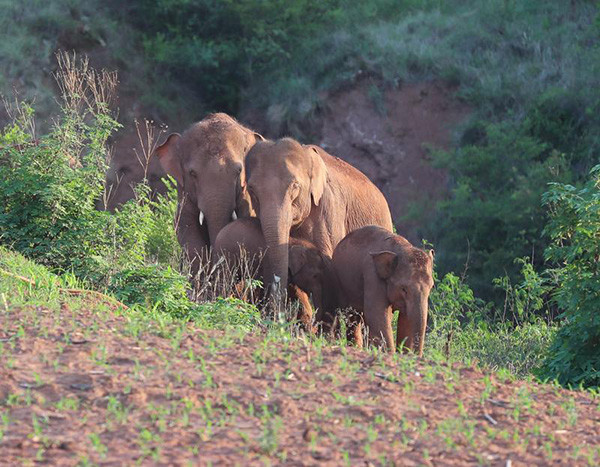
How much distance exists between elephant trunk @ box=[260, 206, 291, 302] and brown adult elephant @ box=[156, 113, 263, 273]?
1.22 metres

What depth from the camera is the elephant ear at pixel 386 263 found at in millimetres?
12391

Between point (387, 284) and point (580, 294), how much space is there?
72.0 inches

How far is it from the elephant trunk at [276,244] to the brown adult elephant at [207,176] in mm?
1215

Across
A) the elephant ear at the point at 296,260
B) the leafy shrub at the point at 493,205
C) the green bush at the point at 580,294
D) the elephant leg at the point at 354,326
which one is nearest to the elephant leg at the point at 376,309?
the elephant leg at the point at 354,326

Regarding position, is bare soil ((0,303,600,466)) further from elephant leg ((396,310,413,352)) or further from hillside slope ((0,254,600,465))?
elephant leg ((396,310,413,352))

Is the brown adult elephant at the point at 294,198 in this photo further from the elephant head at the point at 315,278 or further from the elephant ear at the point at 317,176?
the elephant head at the point at 315,278

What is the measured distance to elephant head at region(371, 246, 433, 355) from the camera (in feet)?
40.1

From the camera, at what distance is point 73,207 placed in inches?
508

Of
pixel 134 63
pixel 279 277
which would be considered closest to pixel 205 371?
pixel 279 277

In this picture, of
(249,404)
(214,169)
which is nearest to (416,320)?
(214,169)

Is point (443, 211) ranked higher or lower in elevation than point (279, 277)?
lower

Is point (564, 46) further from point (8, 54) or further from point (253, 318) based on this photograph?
point (253, 318)

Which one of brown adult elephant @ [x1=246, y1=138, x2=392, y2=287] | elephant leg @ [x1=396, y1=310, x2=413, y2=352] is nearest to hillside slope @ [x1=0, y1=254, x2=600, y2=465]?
elephant leg @ [x1=396, y1=310, x2=413, y2=352]

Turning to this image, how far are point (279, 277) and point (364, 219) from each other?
9.12 ft
